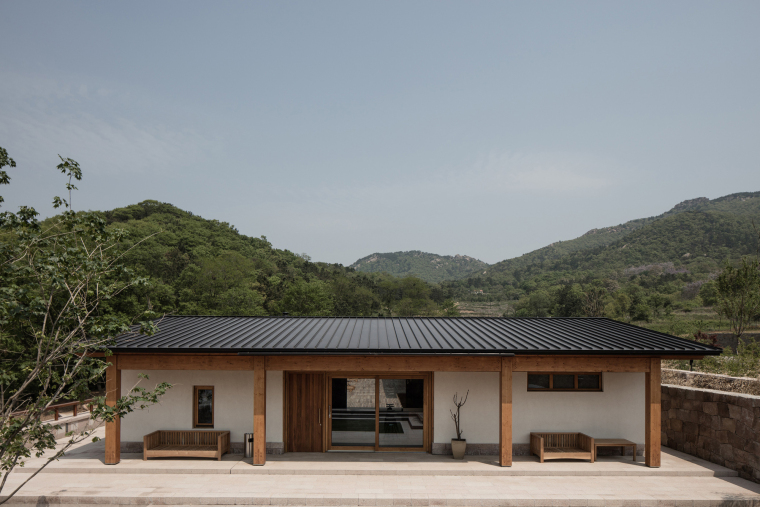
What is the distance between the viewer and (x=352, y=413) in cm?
1130

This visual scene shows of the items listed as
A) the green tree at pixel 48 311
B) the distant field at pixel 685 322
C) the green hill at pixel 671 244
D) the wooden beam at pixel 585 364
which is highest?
the green hill at pixel 671 244

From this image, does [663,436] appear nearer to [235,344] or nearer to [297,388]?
[297,388]

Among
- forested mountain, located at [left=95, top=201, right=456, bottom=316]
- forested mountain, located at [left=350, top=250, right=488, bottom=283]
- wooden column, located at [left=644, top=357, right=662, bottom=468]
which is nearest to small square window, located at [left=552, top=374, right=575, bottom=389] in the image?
wooden column, located at [left=644, top=357, right=662, bottom=468]

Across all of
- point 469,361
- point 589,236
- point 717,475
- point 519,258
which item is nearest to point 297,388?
point 469,361

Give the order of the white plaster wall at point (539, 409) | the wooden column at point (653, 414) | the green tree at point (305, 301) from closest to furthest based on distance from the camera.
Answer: the wooden column at point (653, 414) → the white plaster wall at point (539, 409) → the green tree at point (305, 301)

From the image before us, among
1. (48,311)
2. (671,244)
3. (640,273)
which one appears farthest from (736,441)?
(671,244)

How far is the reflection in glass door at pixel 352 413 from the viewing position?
11227 millimetres

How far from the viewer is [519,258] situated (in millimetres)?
110562

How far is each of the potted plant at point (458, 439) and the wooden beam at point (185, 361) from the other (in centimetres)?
528

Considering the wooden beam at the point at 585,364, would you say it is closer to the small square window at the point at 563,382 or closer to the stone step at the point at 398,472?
the small square window at the point at 563,382

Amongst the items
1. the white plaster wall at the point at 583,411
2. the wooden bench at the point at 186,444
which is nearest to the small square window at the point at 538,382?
the white plaster wall at the point at 583,411

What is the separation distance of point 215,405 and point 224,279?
29447 millimetres

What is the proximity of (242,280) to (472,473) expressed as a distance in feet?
114

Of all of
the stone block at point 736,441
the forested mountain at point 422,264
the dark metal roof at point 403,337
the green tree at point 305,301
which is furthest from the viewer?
the forested mountain at point 422,264
